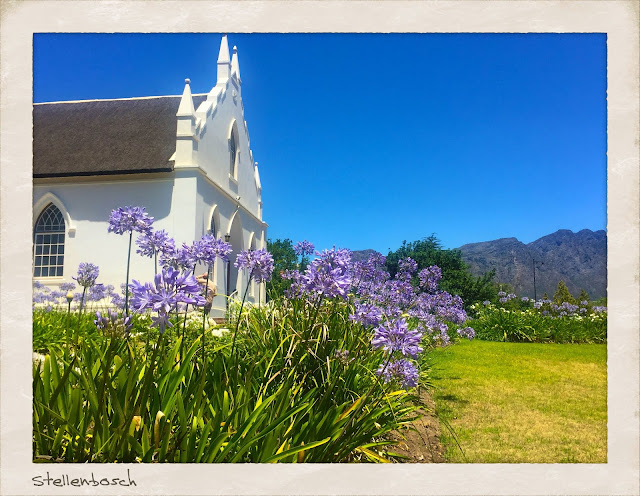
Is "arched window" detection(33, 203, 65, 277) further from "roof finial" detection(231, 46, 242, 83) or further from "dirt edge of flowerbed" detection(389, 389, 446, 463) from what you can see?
"dirt edge of flowerbed" detection(389, 389, 446, 463)

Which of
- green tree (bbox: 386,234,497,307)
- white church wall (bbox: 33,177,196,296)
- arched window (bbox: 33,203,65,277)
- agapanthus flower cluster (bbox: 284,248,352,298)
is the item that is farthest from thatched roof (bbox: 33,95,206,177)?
green tree (bbox: 386,234,497,307)

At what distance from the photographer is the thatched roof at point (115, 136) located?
11.5 ft

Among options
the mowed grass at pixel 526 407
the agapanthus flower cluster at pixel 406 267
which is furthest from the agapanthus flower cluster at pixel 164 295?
the agapanthus flower cluster at pixel 406 267

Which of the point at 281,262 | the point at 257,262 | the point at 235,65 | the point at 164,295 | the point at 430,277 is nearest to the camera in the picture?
the point at 164,295

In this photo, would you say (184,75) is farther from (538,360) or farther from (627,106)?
(538,360)

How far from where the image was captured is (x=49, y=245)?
310cm

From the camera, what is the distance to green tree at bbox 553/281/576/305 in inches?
148

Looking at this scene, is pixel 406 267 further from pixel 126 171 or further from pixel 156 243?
pixel 126 171

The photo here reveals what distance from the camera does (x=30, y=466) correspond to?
2.30m

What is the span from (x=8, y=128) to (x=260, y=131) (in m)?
1.54

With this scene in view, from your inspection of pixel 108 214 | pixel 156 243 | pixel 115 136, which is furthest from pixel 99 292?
pixel 115 136

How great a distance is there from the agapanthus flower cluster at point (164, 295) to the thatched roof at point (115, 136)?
6.74 feet

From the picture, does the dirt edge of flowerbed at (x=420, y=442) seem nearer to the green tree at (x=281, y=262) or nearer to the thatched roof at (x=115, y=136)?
the green tree at (x=281, y=262)

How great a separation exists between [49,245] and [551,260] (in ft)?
11.7
